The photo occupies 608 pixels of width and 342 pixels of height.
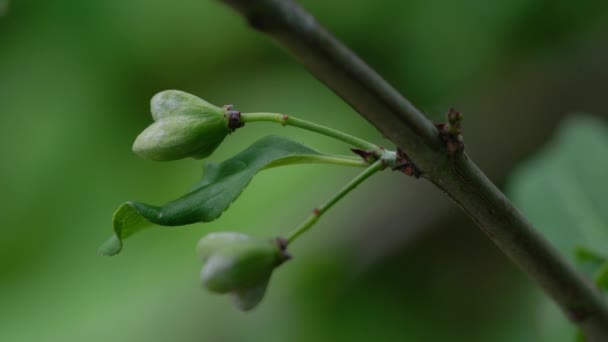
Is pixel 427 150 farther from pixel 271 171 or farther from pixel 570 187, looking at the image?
pixel 271 171

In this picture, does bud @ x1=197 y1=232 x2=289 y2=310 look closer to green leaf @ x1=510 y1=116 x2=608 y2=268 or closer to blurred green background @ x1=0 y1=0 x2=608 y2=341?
green leaf @ x1=510 y1=116 x2=608 y2=268

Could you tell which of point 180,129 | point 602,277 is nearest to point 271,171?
point 602,277

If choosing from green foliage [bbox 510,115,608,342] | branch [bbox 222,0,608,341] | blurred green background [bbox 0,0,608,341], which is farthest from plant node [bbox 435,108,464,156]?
blurred green background [bbox 0,0,608,341]

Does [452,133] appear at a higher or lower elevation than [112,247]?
higher

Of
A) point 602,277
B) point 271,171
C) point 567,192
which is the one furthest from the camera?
point 271,171

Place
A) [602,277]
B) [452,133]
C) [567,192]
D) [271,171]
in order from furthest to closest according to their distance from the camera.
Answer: [271,171], [567,192], [602,277], [452,133]

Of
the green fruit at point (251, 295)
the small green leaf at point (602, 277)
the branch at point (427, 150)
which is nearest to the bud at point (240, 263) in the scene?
the green fruit at point (251, 295)

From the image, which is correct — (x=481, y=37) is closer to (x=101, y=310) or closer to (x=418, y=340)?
(x=418, y=340)
